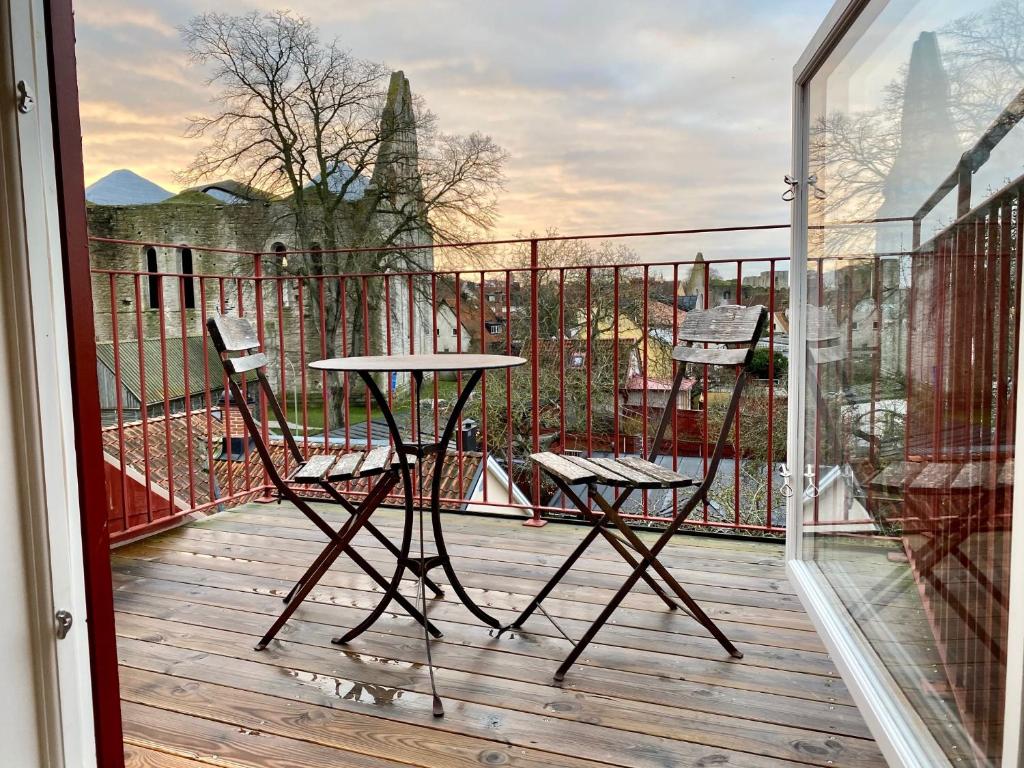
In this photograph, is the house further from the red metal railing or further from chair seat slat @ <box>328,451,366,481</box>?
chair seat slat @ <box>328,451,366,481</box>

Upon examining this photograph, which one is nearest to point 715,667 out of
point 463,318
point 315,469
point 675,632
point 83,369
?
point 675,632

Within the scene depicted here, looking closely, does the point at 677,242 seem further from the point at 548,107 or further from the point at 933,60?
the point at 548,107

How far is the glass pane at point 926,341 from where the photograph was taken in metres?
1.02

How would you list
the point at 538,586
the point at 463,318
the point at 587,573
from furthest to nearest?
the point at 463,318
the point at 587,573
the point at 538,586

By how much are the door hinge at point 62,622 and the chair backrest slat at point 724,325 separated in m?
1.84

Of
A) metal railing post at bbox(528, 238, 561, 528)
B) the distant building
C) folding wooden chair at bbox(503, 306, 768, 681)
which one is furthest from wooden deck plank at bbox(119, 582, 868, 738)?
the distant building

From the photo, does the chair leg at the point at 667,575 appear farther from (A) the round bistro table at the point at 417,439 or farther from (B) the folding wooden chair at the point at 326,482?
(B) the folding wooden chair at the point at 326,482

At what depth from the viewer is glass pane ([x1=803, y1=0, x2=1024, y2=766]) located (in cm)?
102

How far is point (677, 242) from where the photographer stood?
9828 millimetres

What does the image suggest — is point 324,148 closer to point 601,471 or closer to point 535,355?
point 535,355

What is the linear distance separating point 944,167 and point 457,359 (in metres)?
1.45

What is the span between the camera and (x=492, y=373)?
417 inches

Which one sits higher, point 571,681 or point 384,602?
point 384,602

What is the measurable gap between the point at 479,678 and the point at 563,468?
25.9 inches
